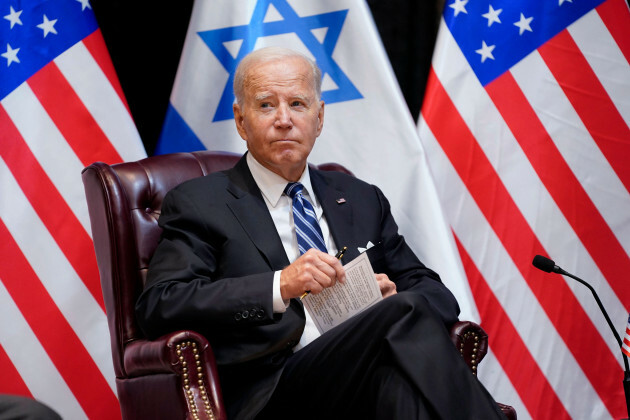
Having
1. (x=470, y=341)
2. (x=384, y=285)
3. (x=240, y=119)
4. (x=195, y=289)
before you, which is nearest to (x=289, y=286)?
(x=195, y=289)

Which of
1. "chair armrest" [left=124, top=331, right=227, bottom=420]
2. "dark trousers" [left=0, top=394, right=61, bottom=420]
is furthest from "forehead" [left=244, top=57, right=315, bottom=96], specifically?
"dark trousers" [left=0, top=394, right=61, bottom=420]

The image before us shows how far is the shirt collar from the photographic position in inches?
103

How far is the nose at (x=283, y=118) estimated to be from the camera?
102 inches

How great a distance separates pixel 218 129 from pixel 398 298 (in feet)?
5.45

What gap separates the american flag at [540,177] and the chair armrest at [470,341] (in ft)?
3.37

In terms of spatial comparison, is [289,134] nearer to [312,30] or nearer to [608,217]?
[312,30]

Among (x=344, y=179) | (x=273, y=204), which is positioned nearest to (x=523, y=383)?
(x=344, y=179)

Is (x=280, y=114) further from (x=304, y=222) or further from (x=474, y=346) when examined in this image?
(x=474, y=346)

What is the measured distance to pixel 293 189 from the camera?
2602 millimetres

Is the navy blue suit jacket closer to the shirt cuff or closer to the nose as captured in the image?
the shirt cuff

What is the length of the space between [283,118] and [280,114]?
0.02 metres

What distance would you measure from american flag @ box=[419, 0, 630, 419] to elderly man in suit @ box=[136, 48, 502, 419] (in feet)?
2.51

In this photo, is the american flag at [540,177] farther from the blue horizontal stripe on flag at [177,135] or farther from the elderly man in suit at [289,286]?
the blue horizontal stripe on flag at [177,135]

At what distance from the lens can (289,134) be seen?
2.61 meters
